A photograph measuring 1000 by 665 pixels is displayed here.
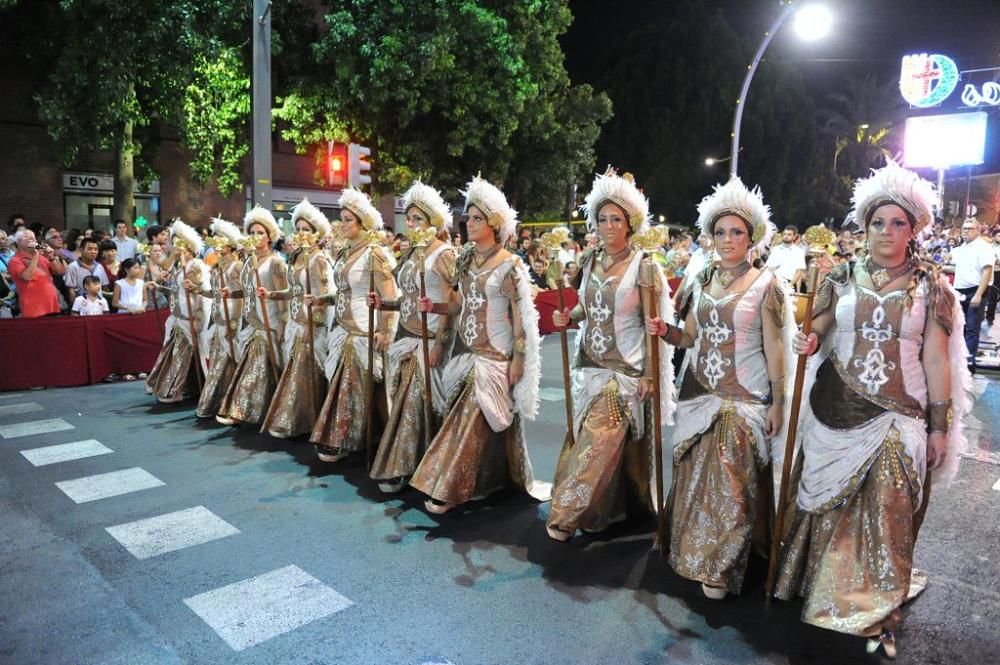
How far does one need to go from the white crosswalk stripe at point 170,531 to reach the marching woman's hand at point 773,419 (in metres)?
3.14

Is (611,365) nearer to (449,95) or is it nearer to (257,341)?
(257,341)

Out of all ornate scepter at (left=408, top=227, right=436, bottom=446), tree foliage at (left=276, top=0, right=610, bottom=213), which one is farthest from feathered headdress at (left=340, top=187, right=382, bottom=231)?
tree foliage at (left=276, top=0, right=610, bottom=213)

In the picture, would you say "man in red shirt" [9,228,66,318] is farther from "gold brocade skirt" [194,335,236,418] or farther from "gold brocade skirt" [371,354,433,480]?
"gold brocade skirt" [371,354,433,480]

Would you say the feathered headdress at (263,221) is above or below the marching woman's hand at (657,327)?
above

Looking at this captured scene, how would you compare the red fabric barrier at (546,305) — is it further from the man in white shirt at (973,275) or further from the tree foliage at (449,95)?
the tree foliage at (449,95)

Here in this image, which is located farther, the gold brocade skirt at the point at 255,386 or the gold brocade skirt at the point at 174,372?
the gold brocade skirt at the point at 174,372

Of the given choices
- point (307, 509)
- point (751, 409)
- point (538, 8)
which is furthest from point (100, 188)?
point (751, 409)

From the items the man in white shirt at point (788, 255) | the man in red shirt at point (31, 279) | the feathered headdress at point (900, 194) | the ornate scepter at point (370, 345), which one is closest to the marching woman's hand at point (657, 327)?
the feathered headdress at point (900, 194)

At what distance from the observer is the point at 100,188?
20641 mm

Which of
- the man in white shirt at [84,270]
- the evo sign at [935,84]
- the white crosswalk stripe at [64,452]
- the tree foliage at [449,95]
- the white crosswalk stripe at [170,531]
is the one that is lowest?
the white crosswalk stripe at [64,452]

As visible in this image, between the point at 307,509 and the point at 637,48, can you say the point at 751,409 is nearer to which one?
the point at 307,509

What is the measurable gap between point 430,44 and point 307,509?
43.9 ft

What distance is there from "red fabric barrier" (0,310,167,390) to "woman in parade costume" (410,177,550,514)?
6296 mm

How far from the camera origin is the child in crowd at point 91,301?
31.6ft
